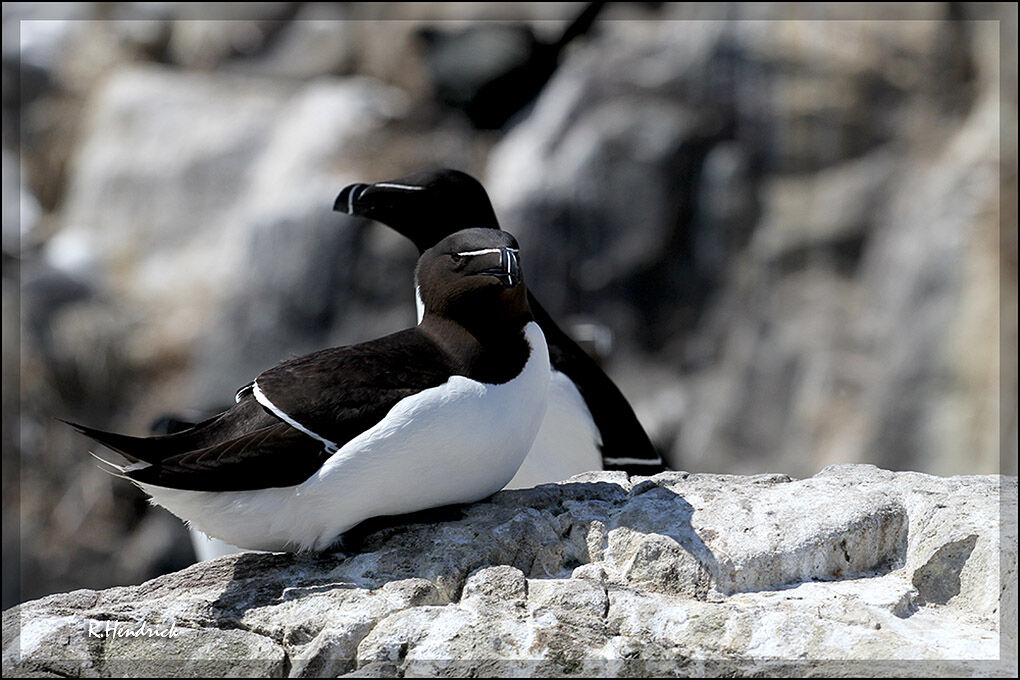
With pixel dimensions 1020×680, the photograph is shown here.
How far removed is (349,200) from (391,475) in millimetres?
1636

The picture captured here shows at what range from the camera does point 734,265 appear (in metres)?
10.5

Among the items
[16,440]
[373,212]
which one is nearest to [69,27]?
[16,440]

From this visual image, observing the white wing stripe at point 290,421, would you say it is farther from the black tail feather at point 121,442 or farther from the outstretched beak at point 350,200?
the outstretched beak at point 350,200

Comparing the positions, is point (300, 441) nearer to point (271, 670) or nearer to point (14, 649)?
point (271, 670)

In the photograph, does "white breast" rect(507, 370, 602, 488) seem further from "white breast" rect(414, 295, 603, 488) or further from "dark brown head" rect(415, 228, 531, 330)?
"dark brown head" rect(415, 228, 531, 330)

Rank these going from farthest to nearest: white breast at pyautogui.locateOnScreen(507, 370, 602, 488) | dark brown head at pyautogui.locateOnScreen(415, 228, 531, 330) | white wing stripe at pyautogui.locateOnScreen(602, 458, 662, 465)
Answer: white wing stripe at pyautogui.locateOnScreen(602, 458, 662, 465)
white breast at pyautogui.locateOnScreen(507, 370, 602, 488)
dark brown head at pyautogui.locateOnScreen(415, 228, 531, 330)

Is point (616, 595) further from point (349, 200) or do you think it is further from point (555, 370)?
point (349, 200)

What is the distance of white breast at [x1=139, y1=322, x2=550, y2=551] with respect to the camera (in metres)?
2.79

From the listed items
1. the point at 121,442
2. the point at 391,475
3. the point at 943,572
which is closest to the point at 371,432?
the point at 391,475

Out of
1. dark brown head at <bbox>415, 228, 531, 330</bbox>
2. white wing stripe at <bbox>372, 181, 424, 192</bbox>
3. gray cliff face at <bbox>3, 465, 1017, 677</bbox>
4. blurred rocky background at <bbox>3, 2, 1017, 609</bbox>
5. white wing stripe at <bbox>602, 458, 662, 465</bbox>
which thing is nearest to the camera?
gray cliff face at <bbox>3, 465, 1017, 677</bbox>

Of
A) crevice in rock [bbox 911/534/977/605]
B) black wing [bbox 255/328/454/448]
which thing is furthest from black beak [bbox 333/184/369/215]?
crevice in rock [bbox 911/534/977/605]

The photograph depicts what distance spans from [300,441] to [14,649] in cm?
76

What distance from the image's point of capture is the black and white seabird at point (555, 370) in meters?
4.20

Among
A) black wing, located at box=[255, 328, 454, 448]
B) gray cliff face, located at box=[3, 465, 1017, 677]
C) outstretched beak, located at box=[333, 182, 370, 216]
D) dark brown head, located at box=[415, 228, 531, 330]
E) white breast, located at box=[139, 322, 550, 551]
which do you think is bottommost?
gray cliff face, located at box=[3, 465, 1017, 677]
